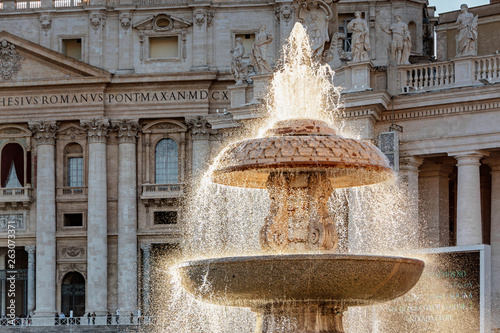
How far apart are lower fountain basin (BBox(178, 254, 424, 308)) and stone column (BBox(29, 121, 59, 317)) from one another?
3790 cm

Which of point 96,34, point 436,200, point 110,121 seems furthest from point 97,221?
point 436,200

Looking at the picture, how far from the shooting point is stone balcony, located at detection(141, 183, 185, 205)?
5291 cm

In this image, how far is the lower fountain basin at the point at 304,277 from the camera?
49.6 ft

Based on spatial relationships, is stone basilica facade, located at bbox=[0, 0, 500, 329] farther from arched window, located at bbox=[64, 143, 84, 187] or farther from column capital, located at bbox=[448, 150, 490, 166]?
column capital, located at bbox=[448, 150, 490, 166]

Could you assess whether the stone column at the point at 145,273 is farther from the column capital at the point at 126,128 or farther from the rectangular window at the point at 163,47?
the rectangular window at the point at 163,47

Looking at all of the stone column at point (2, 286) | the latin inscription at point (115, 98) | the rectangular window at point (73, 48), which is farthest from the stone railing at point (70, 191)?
the rectangular window at point (73, 48)

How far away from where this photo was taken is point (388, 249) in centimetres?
2859

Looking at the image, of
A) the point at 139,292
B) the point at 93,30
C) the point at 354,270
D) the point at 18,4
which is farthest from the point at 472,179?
the point at 18,4

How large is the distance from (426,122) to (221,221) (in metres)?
10.6

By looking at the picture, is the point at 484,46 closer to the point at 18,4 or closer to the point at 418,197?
the point at 418,197

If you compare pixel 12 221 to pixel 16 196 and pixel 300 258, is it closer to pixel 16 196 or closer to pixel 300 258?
pixel 16 196

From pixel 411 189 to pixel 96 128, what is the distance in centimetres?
2594

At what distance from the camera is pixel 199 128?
52469 mm

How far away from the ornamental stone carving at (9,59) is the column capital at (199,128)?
879cm
